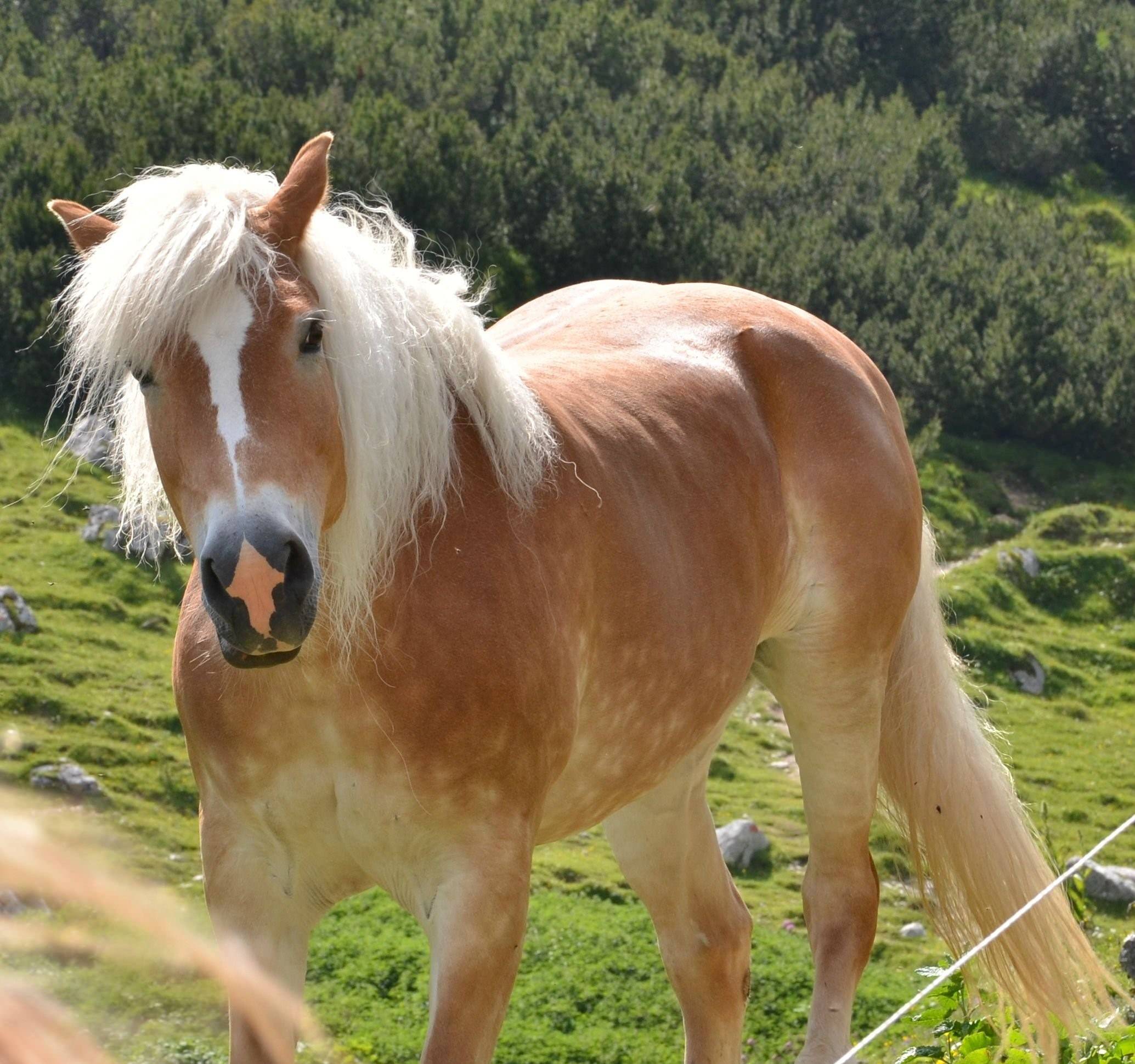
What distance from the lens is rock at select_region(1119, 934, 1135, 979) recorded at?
5285mm

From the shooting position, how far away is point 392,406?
7.95 ft

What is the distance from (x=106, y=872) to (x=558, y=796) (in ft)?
7.36

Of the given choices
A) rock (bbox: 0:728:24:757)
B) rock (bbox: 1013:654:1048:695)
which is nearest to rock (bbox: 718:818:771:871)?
rock (bbox: 0:728:24:757)

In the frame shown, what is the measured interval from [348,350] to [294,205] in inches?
9.7

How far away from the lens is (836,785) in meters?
3.75

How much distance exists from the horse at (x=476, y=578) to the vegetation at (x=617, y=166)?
8830 mm

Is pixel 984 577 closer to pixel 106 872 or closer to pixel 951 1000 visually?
pixel 951 1000

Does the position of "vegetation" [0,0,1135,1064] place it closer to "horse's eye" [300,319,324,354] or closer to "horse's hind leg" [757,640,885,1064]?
"horse's hind leg" [757,640,885,1064]

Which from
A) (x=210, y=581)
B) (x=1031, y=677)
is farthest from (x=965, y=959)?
(x=1031, y=677)

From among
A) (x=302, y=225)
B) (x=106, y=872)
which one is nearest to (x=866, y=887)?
(x=302, y=225)

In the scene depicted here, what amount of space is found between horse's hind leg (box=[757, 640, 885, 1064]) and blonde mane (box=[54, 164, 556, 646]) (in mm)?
1275

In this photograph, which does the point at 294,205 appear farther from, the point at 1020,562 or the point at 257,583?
the point at 1020,562

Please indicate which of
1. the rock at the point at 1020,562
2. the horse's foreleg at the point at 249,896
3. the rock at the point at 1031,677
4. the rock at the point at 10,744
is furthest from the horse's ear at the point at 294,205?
the rock at the point at 1020,562

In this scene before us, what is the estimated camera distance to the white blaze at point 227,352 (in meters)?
2.08
